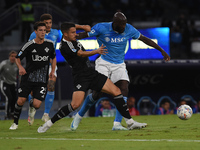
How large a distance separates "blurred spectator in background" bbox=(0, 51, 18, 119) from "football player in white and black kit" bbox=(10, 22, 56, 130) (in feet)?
15.3

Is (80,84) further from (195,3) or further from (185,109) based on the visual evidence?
(195,3)

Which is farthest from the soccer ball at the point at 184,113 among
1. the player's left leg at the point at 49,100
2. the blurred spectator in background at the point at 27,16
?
the blurred spectator in background at the point at 27,16

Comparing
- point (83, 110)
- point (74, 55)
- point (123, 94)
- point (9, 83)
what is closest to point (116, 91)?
point (123, 94)

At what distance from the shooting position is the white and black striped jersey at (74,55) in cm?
777

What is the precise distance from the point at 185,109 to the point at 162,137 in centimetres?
216

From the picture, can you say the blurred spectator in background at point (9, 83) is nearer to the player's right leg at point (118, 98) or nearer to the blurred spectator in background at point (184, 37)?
the player's right leg at point (118, 98)

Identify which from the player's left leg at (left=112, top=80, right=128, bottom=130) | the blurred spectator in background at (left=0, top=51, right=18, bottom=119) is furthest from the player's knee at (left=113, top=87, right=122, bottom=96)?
the blurred spectator in background at (left=0, top=51, right=18, bottom=119)

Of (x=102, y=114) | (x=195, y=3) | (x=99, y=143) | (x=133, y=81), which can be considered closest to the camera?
(x=99, y=143)

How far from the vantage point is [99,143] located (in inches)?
261

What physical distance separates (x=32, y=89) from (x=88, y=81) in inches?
72.2

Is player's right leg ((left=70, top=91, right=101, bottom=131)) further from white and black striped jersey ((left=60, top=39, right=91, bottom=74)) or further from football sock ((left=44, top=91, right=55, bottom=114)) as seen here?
football sock ((left=44, top=91, right=55, bottom=114))

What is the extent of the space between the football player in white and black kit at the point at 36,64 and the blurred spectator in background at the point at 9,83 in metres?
4.68

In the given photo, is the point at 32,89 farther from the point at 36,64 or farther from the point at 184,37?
the point at 184,37

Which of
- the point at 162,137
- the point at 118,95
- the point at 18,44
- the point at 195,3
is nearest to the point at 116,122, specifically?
the point at 118,95
